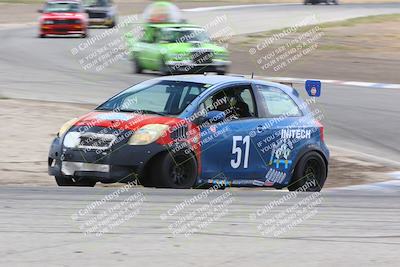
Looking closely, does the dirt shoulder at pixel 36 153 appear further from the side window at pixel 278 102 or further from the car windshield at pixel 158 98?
the side window at pixel 278 102

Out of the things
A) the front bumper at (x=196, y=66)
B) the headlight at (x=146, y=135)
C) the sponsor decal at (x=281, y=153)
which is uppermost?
the headlight at (x=146, y=135)

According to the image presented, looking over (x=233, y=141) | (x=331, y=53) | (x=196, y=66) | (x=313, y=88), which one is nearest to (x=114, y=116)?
A: (x=233, y=141)


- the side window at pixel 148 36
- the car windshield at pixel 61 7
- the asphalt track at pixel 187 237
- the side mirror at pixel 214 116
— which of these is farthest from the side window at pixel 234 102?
the car windshield at pixel 61 7

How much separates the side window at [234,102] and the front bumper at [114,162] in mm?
1106

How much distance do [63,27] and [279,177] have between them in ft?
95.0

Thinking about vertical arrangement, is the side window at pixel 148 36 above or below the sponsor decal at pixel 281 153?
below

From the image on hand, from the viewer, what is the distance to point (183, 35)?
27516 millimetres

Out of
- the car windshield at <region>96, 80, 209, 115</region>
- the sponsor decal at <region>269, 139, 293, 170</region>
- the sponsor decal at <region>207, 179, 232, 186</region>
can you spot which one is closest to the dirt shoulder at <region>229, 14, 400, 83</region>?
the sponsor decal at <region>269, 139, 293, 170</region>

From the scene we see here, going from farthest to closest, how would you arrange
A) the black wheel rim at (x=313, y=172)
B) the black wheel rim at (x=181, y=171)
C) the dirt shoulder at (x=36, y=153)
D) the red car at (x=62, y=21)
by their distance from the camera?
the red car at (x=62, y=21)
the dirt shoulder at (x=36, y=153)
the black wheel rim at (x=313, y=172)
the black wheel rim at (x=181, y=171)

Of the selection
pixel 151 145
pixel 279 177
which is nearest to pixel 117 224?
pixel 151 145

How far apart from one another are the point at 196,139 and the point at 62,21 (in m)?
29.6

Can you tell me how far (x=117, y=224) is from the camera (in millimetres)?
8609

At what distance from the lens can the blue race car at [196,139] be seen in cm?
1124

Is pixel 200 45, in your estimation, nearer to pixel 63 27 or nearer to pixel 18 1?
pixel 63 27
